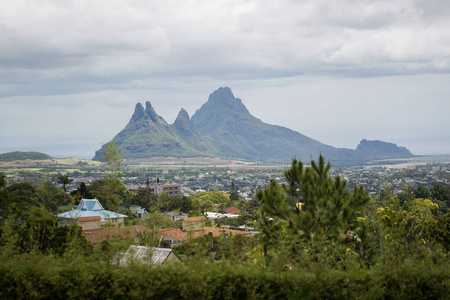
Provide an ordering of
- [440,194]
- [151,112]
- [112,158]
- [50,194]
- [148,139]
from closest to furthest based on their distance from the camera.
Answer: [112,158] → [50,194] → [440,194] → [148,139] → [151,112]

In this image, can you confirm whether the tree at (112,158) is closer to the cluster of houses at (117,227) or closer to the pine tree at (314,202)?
the cluster of houses at (117,227)

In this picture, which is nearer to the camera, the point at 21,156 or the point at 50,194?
the point at 50,194

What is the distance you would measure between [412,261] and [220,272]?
224 cm

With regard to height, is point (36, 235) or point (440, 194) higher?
point (36, 235)

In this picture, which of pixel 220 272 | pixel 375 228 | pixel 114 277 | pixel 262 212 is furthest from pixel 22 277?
pixel 375 228

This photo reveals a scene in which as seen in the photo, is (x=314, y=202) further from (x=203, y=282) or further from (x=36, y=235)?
(x=36, y=235)

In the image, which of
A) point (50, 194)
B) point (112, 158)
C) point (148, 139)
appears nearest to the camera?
point (112, 158)

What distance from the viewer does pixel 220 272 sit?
179 inches

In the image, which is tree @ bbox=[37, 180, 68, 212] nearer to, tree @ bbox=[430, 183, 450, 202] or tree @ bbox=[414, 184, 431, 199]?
tree @ bbox=[414, 184, 431, 199]

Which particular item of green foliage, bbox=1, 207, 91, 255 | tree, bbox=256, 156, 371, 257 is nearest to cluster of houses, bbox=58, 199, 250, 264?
green foliage, bbox=1, 207, 91, 255

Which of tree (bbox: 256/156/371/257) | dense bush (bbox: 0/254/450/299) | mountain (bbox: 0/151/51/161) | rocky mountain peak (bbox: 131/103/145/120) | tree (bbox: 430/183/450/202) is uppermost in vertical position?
rocky mountain peak (bbox: 131/103/145/120)

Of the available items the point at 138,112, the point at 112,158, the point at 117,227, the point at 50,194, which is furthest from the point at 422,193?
the point at 138,112

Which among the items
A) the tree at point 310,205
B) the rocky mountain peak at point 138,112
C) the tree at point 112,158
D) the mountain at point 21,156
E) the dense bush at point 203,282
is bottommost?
the dense bush at point 203,282

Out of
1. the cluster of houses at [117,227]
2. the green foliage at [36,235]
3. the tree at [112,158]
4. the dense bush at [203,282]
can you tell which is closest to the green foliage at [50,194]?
the green foliage at [36,235]
